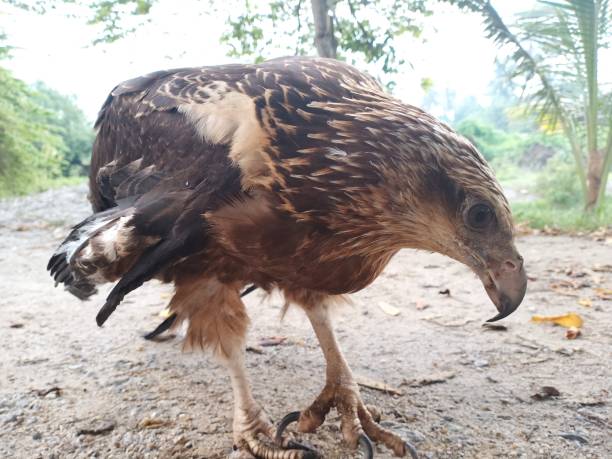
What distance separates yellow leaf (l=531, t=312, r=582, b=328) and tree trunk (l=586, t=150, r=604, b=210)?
5.44 meters

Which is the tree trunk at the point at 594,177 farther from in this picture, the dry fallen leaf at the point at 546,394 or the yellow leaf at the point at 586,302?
the dry fallen leaf at the point at 546,394

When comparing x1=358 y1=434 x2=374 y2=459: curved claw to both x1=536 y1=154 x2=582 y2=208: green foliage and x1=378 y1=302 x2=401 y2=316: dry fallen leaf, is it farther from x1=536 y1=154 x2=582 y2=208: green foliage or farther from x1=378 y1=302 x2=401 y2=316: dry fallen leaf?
x1=536 y1=154 x2=582 y2=208: green foliage

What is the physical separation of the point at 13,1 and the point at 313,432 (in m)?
7.43

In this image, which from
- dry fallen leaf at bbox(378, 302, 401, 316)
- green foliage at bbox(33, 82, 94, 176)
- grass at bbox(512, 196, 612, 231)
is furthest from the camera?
green foliage at bbox(33, 82, 94, 176)

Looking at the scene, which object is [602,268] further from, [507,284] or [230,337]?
[230,337]

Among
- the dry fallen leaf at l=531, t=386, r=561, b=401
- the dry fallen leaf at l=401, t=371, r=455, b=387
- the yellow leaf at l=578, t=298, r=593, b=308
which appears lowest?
the yellow leaf at l=578, t=298, r=593, b=308

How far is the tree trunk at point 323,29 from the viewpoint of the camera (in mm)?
5180

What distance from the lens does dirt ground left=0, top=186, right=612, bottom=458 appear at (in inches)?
80.5

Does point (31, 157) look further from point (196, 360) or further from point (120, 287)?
point (120, 287)

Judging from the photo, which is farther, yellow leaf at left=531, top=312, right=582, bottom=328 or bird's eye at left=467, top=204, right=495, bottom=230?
yellow leaf at left=531, top=312, right=582, bottom=328

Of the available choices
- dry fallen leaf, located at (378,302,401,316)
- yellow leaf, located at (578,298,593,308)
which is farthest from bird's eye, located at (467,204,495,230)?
yellow leaf, located at (578,298,593,308)

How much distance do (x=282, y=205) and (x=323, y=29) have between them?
159 inches

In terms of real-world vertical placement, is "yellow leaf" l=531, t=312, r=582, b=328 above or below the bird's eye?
below

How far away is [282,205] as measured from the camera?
1741mm
